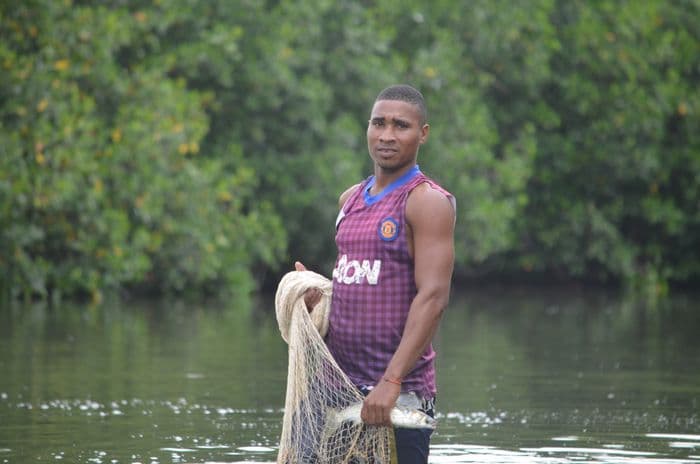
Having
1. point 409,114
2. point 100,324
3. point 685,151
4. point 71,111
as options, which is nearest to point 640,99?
point 685,151

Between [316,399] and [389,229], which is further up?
[389,229]

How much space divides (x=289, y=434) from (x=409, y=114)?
1345 millimetres

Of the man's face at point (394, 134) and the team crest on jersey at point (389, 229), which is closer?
the team crest on jersey at point (389, 229)

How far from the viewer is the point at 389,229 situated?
6.01 metres

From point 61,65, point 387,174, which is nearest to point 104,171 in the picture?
point 61,65

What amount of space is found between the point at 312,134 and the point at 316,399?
25.1 meters

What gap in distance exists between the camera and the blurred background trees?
25.1 m

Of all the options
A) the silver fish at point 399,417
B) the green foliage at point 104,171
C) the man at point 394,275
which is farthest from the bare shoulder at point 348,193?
the green foliage at point 104,171

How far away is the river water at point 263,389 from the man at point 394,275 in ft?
10.8

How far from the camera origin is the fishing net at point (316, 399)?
19.7ft

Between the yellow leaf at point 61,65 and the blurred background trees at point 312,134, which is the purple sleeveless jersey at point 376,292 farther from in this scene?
the yellow leaf at point 61,65

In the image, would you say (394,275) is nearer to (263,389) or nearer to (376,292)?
(376,292)

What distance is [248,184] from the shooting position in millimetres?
30672

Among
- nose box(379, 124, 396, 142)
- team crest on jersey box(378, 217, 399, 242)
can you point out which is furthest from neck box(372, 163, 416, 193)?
team crest on jersey box(378, 217, 399, 242)
